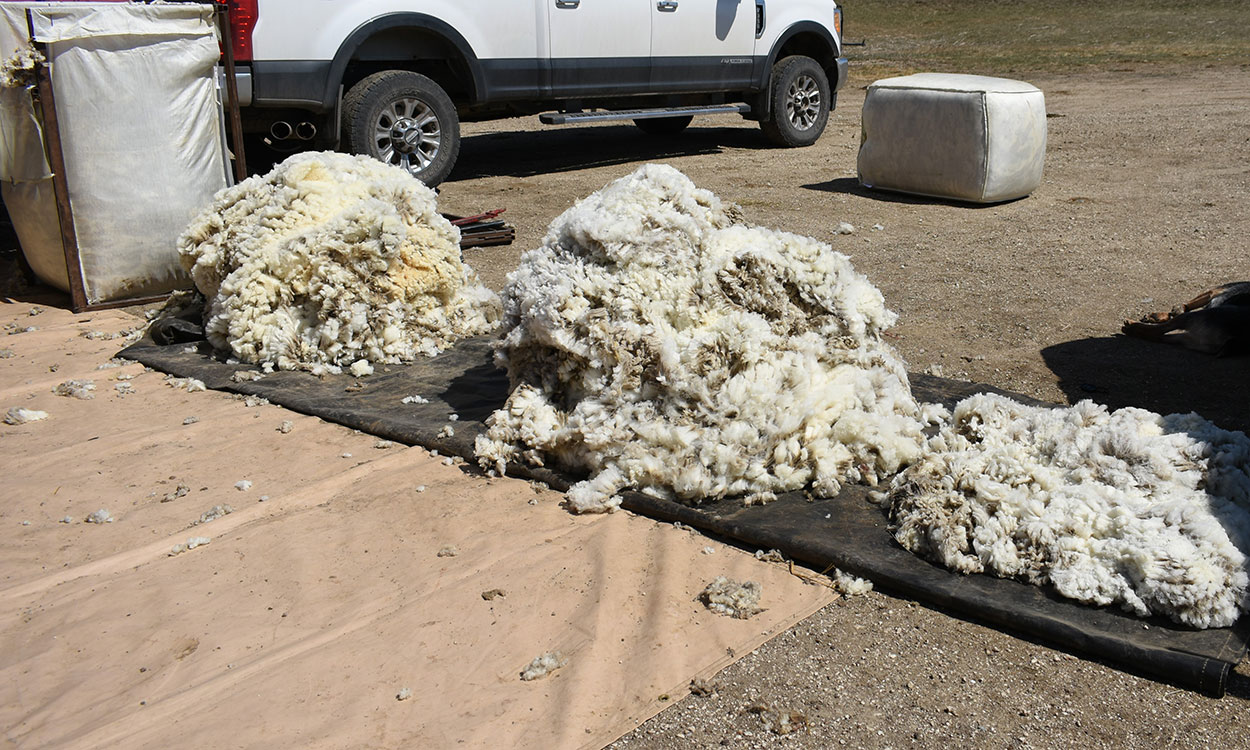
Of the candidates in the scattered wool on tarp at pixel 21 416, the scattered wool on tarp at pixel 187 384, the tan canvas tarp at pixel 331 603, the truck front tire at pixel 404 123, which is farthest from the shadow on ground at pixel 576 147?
the tan canvas tarp at pixel 331 603

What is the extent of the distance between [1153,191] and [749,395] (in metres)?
6.33

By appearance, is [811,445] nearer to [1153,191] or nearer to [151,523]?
[151,523]

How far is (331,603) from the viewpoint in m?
3.17

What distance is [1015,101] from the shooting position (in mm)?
7988

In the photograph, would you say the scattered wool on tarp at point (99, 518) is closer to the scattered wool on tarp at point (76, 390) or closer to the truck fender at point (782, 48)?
the scattered wool on tarp at point (76, 390)

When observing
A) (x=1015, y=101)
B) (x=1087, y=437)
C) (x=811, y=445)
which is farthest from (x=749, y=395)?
(x=1015, y=101)

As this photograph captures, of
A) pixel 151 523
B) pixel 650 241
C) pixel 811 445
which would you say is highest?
pixel 650 241

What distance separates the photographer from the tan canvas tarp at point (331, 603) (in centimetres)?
265

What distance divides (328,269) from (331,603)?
2.43 meters

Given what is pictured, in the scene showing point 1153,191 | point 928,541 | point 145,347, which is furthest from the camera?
point 1153,191

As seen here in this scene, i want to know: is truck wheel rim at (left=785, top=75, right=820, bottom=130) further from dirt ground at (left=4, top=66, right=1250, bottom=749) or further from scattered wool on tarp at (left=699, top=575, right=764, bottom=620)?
scattered wool on tarp at (left=699, top=575, right=764, bottom=620)

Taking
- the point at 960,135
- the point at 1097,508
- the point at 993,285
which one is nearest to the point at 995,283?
the point at 993,285

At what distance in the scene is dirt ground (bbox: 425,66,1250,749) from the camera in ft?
8.47

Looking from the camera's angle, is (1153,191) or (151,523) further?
(1153,191)
